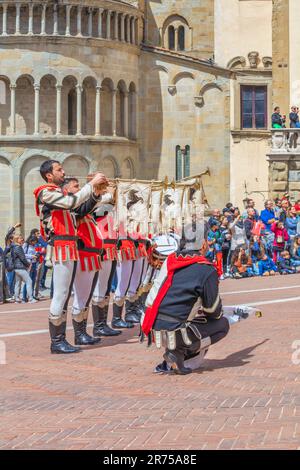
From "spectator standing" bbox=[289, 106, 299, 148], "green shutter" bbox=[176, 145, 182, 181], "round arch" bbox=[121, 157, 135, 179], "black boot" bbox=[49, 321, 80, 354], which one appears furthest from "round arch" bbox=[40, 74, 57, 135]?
"black boot" bbox=[49, 321, 80, 354]

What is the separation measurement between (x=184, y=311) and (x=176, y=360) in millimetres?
533

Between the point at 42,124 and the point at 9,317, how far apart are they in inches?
1221

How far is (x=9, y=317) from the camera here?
22016 mm

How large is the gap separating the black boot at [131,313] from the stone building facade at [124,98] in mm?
32217

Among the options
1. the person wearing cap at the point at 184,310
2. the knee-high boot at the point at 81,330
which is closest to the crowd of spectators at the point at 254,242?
the knee-high boot at the point at 81,330

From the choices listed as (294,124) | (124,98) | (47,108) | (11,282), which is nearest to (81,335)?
(11,282)

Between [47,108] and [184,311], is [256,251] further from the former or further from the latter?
[47,108]

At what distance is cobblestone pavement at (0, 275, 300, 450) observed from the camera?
10852 millimetres

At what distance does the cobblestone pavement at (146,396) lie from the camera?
10.9 meters

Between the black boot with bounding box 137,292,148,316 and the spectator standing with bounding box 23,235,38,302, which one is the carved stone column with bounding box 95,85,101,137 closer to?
the spectator standing with bounding box 23,235,38,302

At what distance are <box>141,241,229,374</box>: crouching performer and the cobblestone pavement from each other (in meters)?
0.28

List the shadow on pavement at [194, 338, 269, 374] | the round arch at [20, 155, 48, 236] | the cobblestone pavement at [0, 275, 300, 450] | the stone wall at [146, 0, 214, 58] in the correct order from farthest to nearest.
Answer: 1. the stone wall at [146, 0, 214, 58]
2. the round arch at [20, 155, 48, 236]
3. the shadow on pavement at [194, 338, 269, 374]
4. the cobblestone pavement at [0, 275, 300, 450]
